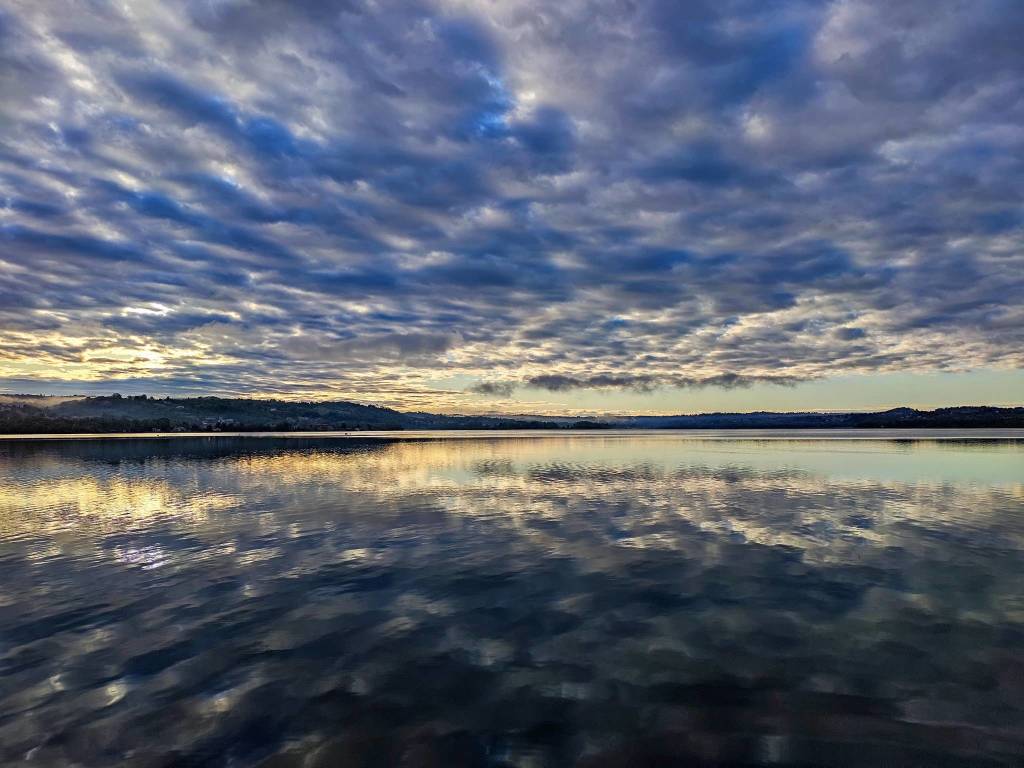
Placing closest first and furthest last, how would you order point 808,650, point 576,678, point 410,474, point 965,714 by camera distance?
point 965,714
point 576,678
point 808,650
point 410,474

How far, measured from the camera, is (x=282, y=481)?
40375 millimetres

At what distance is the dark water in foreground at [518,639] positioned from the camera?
7902 mm

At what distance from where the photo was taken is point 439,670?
1012 cm

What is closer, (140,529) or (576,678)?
(576,678)

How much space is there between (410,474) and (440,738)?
125ft

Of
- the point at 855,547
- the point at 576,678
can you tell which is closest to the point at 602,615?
the point at 576,678

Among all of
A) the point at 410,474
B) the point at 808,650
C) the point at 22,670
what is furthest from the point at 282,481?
the point at 808,650

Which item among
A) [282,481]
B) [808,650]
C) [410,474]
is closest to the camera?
[808,650]

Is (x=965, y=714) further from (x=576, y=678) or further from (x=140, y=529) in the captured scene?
(x=140, y=529)

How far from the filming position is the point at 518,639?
11492mm

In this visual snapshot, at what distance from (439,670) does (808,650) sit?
697 cm

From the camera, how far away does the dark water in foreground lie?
7902mm

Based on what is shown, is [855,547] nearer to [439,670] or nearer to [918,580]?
[918,580]

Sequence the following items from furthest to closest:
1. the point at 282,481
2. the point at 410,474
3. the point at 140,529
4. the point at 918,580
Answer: the point at 410,474
the point at 282,481
the point at 140,529
the point at 918,580
